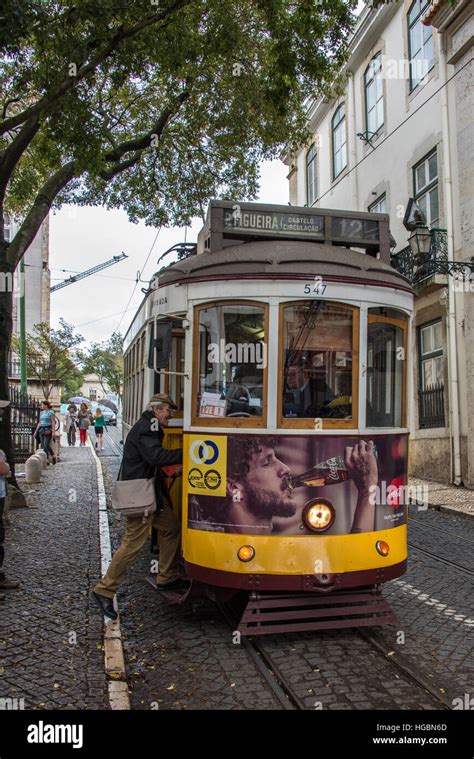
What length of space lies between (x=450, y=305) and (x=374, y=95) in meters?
8.59

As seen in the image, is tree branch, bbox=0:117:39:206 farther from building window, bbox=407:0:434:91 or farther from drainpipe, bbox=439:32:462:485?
building window, bbox=407:0:434:91

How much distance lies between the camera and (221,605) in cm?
559

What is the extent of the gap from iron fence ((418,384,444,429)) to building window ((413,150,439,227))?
13.3 ft

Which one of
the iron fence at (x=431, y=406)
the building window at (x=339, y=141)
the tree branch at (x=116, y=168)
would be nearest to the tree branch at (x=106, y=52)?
the tree branch at (x=116, y=168)

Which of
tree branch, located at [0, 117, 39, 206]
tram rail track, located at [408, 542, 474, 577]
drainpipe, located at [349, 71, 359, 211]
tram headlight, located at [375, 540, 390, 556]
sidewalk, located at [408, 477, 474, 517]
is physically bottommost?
tram rail track, located at [408, 542, 474, 577]

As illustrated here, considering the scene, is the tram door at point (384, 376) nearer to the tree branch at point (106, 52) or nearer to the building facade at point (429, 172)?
the tree branch at point (106, 52)

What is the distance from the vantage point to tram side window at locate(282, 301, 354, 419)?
15.9 feet

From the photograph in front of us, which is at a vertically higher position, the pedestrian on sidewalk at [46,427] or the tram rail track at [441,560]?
the pedestrian on sidewalk at [46,427]

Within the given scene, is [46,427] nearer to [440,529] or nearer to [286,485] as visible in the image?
[440,529]

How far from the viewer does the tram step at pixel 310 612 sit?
15.4 feet

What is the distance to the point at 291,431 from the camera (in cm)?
475

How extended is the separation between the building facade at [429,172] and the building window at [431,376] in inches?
1.0
